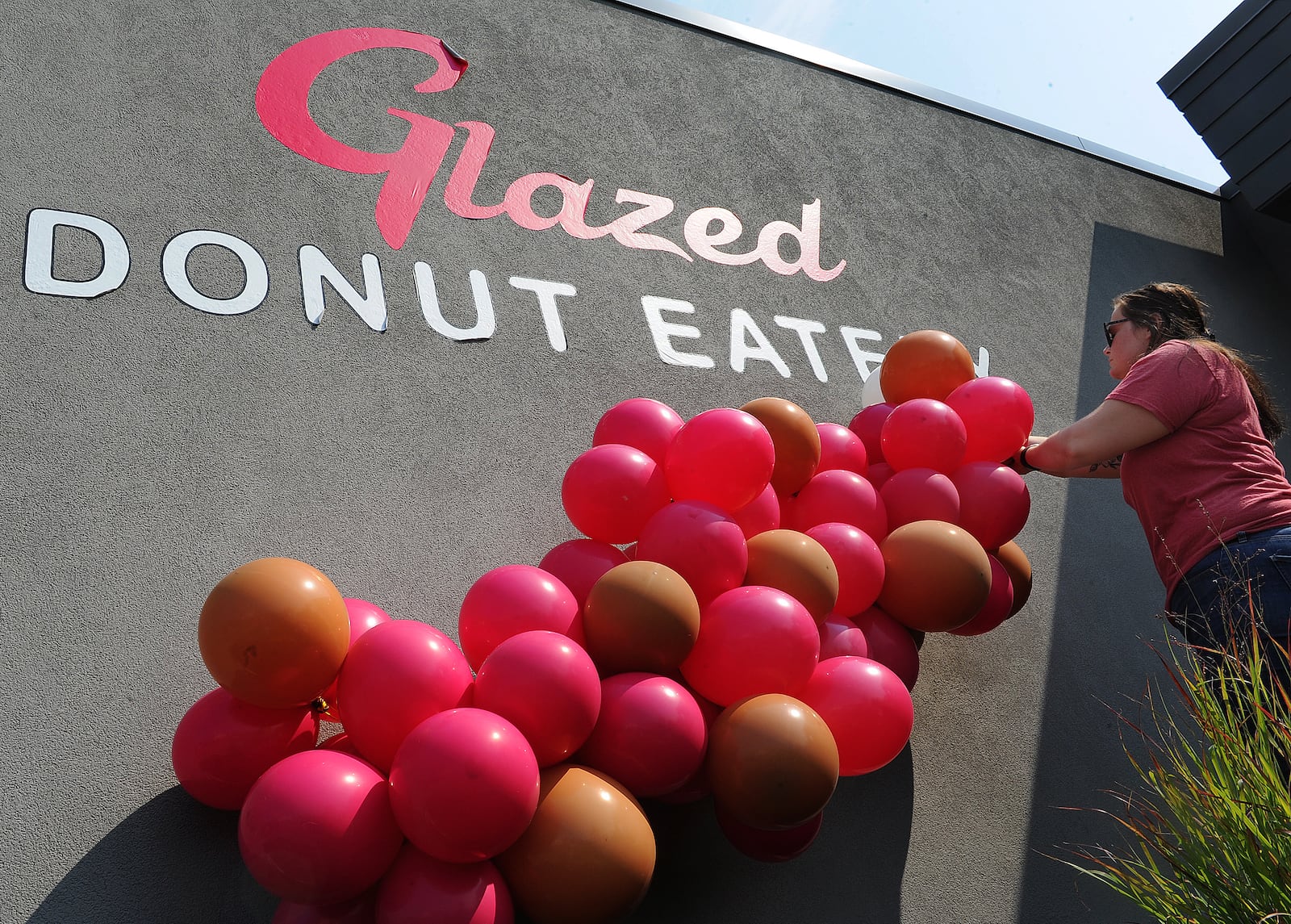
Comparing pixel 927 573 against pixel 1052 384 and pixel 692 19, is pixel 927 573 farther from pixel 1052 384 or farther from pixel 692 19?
pixel 692 19

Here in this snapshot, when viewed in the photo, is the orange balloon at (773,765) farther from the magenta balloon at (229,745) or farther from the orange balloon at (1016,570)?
the orange balloon at (1016,570)

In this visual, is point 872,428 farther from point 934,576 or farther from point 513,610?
point 513,610

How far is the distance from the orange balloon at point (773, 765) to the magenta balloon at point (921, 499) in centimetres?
75

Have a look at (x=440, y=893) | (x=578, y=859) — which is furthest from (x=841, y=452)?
(x=440, y=893)

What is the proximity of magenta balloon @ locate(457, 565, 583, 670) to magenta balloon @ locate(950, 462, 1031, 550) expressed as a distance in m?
1.05

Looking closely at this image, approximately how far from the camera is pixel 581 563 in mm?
1857

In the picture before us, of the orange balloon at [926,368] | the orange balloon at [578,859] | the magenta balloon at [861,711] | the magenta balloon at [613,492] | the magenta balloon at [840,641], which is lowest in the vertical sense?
the orange balloon at [578,859]

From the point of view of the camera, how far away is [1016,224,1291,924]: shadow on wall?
96.0 inches

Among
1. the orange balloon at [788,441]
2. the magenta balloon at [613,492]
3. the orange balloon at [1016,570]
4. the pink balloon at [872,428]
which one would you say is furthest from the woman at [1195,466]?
the magenta balloon at [613,492]

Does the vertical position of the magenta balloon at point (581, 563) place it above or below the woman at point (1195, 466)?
below

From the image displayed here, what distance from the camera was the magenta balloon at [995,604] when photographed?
2.28 metres

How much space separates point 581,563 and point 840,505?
2.17 ft

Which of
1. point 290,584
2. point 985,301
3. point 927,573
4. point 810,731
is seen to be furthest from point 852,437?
point 985,301

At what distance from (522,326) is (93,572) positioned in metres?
1.34
